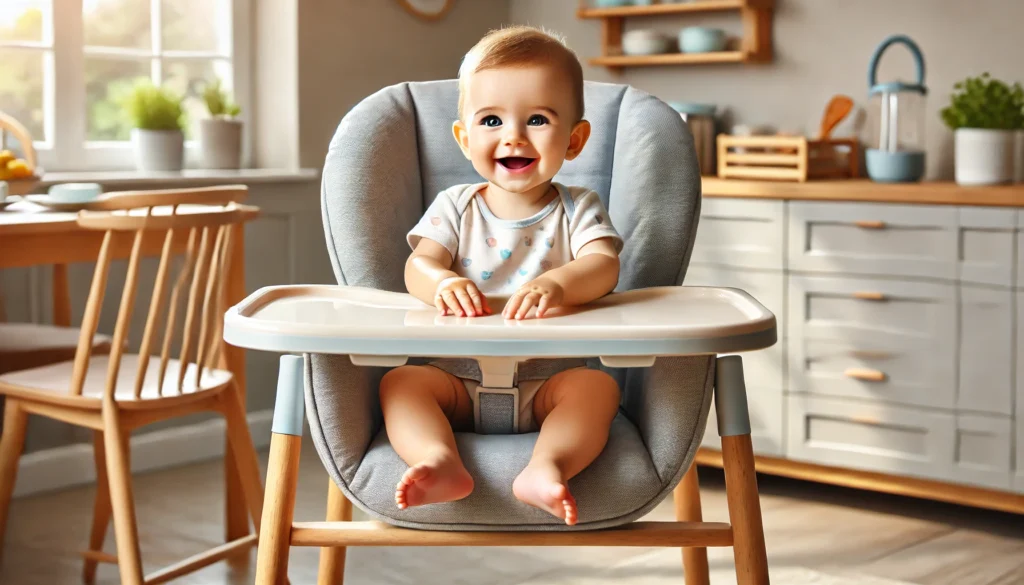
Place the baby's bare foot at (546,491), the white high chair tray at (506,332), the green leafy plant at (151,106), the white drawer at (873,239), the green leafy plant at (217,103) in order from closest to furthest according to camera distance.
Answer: the white high chair tray at (506,332) < the baby's bare foot at (546,491) < the white drawer at (873,239) < the green leafy plant at (151,106) < the green leafy plant at (217,103)

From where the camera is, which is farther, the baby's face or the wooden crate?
the wooden crate

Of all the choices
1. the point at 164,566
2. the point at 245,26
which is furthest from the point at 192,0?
the point at 164,566

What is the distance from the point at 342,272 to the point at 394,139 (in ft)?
0.76

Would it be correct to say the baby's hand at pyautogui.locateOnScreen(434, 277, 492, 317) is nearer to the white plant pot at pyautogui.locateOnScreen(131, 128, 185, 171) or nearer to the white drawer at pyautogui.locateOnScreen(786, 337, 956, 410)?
the white drawer at pyautogui.locateOnScreen(786, 337, 956, 410)

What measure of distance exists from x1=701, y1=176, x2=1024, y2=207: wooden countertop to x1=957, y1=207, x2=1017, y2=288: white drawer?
0.09 ft

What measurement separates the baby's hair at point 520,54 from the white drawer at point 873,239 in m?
1.49

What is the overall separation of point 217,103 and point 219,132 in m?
0.08

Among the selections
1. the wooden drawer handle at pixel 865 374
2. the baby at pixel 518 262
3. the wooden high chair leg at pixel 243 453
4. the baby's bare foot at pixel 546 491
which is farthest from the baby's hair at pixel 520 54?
the wooden drawer handle at pixel 865 374

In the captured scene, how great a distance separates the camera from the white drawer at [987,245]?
278cm

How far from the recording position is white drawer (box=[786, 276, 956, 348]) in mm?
2887

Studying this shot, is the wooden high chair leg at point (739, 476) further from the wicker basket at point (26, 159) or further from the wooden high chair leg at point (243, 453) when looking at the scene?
the wicker basket at point (26, 159)

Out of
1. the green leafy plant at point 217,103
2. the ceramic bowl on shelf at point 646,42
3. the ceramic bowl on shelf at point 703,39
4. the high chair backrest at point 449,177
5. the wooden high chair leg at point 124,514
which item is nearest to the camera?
the high chair backrest at point 449,177

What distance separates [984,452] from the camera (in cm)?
285

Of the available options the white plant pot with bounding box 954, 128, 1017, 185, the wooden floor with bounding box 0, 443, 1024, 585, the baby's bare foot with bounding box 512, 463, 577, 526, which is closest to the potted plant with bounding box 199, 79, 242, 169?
the wooden floor with bounding box 0, 443, 1024, 585
